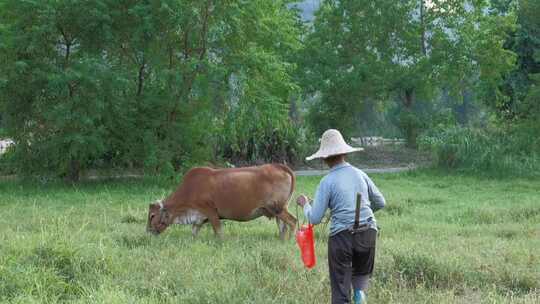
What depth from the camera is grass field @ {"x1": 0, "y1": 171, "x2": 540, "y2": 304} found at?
260 inches

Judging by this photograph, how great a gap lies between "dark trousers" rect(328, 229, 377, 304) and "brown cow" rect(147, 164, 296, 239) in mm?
3963

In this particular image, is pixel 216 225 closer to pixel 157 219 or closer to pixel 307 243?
pixel 157 219

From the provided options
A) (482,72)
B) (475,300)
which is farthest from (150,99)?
(482,72)

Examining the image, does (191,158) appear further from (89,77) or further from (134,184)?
(89,77)

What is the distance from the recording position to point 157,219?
1011cm

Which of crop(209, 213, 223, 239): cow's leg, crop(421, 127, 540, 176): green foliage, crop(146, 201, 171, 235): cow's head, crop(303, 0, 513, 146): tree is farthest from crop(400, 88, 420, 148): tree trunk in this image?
crop(146, 201, 171, 235): cow's head

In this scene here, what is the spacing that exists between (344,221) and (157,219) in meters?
4.71

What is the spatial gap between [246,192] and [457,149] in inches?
469

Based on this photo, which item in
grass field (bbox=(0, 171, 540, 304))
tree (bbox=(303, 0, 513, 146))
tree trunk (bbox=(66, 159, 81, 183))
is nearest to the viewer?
grass field (bbox=(0, 171, 540, 304))

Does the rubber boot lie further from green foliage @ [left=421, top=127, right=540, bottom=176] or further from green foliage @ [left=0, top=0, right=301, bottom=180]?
green foliage @ [left=421, top=127, right=540, bottom=176]

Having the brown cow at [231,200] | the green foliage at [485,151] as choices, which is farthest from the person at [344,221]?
the green foliage at [485,151]

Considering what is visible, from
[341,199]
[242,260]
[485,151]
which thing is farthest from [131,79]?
[341,199]

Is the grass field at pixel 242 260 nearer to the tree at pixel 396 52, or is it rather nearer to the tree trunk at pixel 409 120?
the tree at pixel 396 52

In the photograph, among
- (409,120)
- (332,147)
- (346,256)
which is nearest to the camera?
(346,256)
